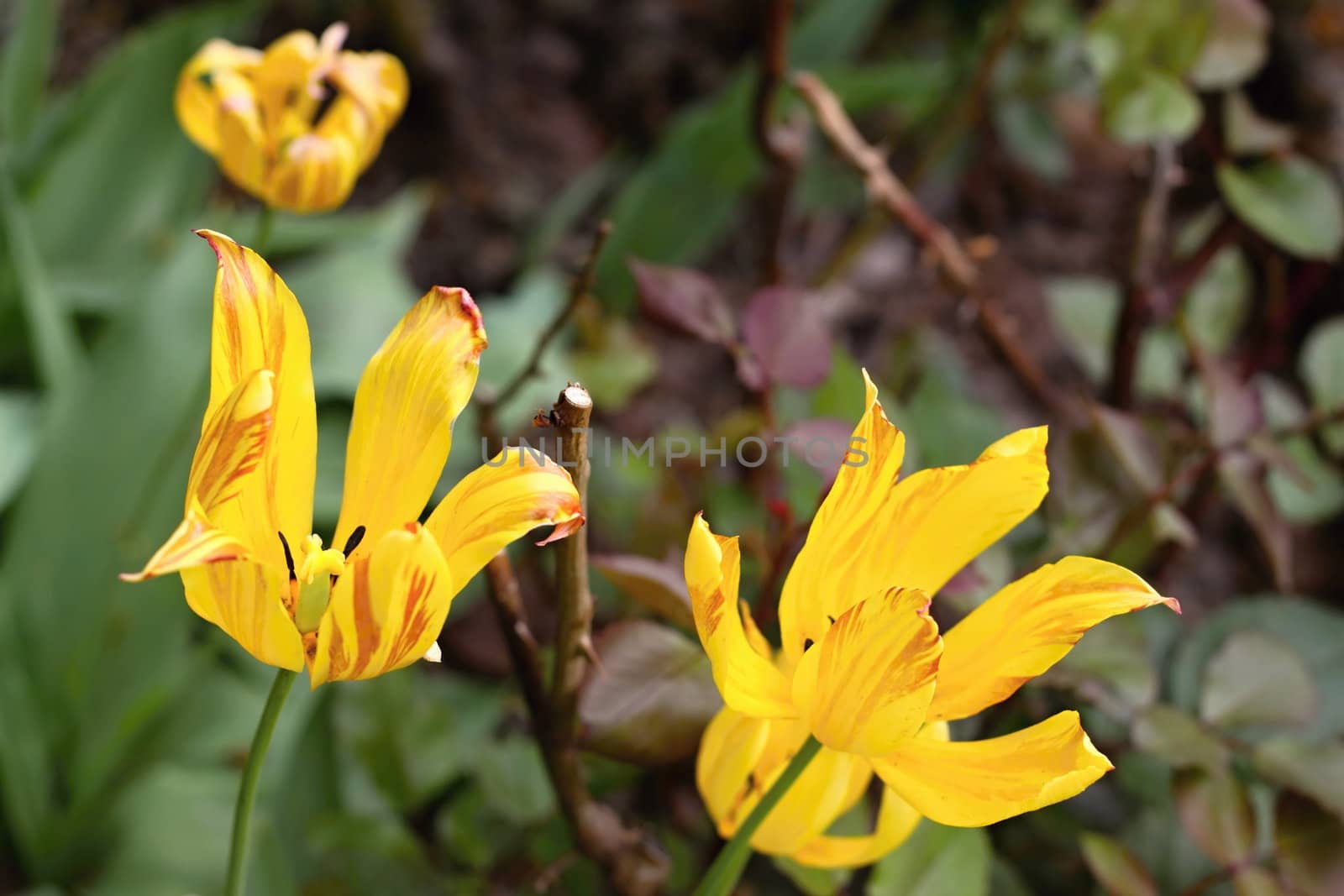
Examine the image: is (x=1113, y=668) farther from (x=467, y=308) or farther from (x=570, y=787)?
(x=467, y=308)

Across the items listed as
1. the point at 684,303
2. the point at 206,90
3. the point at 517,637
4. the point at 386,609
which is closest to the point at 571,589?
the point at 517,637

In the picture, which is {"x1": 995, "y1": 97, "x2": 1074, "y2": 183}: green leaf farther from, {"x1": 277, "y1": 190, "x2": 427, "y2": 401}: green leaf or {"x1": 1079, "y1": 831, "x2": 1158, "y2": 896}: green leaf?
{"x1": 1079, "y1": 831, "x2": 1158, "y2": 896}: green leaf

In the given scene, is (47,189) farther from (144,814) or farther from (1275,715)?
(1275,715)

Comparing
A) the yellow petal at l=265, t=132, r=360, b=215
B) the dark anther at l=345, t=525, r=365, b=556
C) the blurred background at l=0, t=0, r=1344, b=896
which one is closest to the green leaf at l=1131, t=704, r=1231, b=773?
the blurred background at l=0, t=0, r=1344, b=896

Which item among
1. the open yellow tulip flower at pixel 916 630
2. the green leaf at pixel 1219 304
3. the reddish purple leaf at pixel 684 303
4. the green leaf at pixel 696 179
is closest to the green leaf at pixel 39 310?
the green leaf at pixel 696 179

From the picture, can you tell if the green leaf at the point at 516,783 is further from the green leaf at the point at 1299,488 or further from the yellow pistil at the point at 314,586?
the green leaf at the point at 1299,488

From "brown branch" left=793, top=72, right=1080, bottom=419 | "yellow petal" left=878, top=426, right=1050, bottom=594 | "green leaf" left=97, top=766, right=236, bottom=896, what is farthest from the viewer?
"green leaf" left=97, top=766, right=236, bottom=896

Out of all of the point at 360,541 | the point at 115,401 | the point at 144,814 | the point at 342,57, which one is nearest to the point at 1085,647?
the point at 360,541
